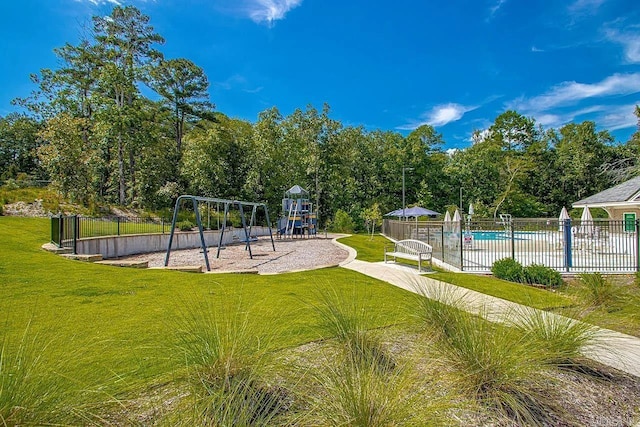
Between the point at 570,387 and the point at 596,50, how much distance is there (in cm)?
5060

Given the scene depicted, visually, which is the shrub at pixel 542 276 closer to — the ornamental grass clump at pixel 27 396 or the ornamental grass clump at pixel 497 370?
the ornamental grass clump at pixel 497 370

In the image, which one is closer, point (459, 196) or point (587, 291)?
point (587, 291)

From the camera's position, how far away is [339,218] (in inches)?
1155

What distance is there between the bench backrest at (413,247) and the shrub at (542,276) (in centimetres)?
258

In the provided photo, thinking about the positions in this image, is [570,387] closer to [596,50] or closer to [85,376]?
[85,376]

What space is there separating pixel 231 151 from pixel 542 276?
26.7 meters

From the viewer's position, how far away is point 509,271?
30.6 ft

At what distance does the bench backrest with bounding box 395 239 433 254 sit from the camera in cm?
991

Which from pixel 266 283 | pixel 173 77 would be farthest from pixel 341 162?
pixel 266 283

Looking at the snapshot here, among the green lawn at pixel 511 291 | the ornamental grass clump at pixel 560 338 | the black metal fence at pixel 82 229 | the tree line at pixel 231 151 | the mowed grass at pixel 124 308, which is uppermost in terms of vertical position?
the tree line at pixel 231 151

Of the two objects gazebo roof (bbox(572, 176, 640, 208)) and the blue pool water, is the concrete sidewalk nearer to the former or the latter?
the blue pool water

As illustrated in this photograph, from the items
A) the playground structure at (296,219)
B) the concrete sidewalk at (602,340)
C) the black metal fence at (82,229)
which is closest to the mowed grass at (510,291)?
the concrete sidewalk at (602,340)

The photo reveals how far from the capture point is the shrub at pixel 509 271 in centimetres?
918

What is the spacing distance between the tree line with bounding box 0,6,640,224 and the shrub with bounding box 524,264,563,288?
2378 centimetres
